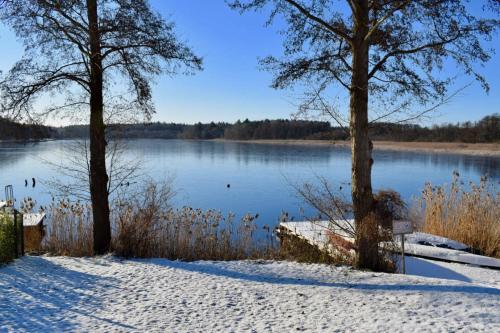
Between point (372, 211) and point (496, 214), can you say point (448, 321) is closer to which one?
point (372, 211)

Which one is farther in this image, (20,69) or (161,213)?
(161,213)

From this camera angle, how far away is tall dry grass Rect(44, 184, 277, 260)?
329 inches

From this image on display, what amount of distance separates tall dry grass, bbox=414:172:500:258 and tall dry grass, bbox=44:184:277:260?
4420 millimetres

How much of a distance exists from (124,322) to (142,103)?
5283 millimetres

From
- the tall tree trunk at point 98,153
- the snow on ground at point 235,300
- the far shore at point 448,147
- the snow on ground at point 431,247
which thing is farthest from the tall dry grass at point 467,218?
the far shore at point 448,147

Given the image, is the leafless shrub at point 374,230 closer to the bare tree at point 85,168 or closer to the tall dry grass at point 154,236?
the tall dry grass at point 154,236

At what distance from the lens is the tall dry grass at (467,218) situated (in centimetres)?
1010

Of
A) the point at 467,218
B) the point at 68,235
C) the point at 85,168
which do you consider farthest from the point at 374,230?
the point at 68,235

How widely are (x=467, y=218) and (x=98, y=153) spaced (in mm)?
8302

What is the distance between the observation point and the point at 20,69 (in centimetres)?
827

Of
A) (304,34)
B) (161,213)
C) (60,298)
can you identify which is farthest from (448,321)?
(161,213)

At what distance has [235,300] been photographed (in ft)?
17.6

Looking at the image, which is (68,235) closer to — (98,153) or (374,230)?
(98,153)

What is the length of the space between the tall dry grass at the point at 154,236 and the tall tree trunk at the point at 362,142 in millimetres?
1996
